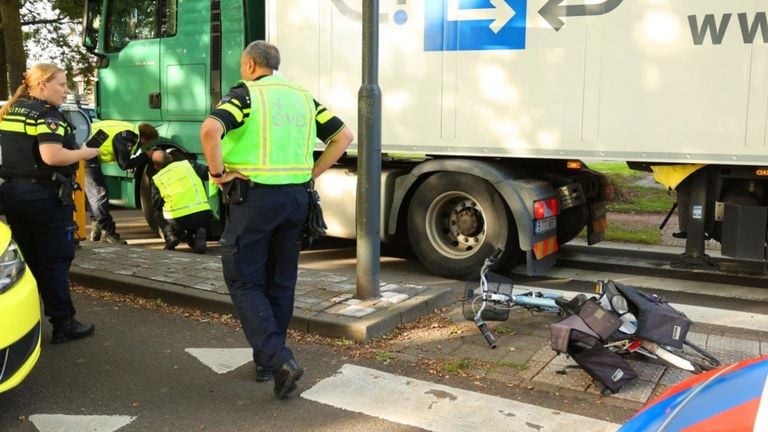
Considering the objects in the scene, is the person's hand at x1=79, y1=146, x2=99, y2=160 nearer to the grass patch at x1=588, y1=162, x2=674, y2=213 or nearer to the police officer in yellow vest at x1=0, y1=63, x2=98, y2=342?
the police officer in yellow vest at x1=0, y1=63, x2=98, y2=342

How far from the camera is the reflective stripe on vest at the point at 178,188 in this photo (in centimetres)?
776

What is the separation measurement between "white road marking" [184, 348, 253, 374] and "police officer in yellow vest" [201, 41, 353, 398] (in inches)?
20.2

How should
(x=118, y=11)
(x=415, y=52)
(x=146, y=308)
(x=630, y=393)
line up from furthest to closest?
(x=118, y=11), (x=415, y=52), (x=146, y=308), (x=630, y=393)

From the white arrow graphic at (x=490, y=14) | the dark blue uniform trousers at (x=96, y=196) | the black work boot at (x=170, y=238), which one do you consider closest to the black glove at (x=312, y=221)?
the white arrow graphic at (x=490, y=14)

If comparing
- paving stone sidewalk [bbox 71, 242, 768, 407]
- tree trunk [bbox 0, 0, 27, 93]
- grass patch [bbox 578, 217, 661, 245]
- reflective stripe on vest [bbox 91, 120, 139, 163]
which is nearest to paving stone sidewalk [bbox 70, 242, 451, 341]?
paving stone sidewalk [bbox 71, 242, 768, 407]

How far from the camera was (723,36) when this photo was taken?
564 cm

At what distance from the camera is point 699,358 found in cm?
A: 424

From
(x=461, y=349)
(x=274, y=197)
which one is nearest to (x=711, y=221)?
(x=461, y=349)

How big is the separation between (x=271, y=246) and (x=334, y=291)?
1.84 metres

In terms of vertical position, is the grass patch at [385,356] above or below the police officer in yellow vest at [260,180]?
below

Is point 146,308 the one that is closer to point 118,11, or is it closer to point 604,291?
point 604,291

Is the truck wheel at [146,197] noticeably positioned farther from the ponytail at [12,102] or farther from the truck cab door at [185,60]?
the ponytail at [12,102]

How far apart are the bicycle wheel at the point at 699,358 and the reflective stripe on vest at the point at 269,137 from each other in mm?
2465

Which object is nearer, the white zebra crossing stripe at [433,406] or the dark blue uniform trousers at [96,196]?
the white zebra crossing stripe at [433,406]
